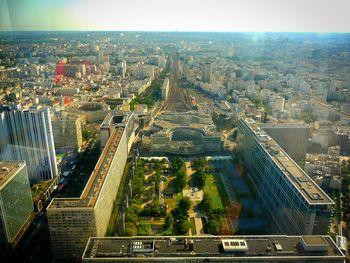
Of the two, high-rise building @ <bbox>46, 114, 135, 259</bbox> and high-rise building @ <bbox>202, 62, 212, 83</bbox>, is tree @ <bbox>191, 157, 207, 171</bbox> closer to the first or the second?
high-rise building @ <bbox>46, 114, 135, 259</bbox>

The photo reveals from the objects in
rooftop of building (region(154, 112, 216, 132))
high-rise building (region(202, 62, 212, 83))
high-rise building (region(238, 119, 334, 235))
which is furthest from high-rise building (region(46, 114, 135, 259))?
high-rise building (region(202, 62, 212, 83))

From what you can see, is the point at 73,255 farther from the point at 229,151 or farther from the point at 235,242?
the point at 229,151

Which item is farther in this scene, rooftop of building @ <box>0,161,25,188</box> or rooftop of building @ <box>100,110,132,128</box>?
rooftop of building @ <box>100,110,132,128</box>

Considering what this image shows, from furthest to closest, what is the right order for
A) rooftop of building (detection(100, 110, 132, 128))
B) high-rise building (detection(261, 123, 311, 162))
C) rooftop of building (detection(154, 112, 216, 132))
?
rooftop of building (detection(154, 112, 216, 132))
rooftop of building (detection(100, 110, 132, 128))
high-rise building (detection(261, 123, 311, 162))

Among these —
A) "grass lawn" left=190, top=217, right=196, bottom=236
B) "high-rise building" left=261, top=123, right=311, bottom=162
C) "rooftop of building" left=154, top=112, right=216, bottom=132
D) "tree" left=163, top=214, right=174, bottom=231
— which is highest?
"high-rise building" left=261, top=123, right=311, bottom=162

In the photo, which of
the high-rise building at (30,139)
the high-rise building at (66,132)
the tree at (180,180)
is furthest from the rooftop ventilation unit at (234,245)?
the high-rise building at (66,132)

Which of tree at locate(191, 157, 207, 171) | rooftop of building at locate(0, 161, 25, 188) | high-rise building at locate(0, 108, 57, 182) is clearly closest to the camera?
rooftop of building at locate(0, 161, 25, 188)

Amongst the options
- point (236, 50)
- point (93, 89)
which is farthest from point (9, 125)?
point (236, 50)
